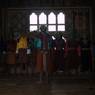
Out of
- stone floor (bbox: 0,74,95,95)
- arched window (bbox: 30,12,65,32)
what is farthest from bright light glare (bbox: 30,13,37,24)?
stone floor (bbox: 0,74,95,95)

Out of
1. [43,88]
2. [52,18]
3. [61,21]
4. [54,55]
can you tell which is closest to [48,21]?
[52,18]

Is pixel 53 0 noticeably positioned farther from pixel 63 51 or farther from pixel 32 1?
pixel 63 51

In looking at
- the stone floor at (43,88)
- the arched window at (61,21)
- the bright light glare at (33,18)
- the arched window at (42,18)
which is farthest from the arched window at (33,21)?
the stone floor at (43,88)

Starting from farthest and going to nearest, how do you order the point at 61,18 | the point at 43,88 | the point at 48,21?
the point at 48,21 < the point at 61,18 < the point at 43,88

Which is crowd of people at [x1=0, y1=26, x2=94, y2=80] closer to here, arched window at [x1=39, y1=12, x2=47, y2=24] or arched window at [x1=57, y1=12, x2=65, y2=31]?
arched window at [x1=57, y1=12, x2=65, y2=31]

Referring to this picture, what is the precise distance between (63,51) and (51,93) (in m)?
4.15

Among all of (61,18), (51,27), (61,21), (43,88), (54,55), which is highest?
(61,18)

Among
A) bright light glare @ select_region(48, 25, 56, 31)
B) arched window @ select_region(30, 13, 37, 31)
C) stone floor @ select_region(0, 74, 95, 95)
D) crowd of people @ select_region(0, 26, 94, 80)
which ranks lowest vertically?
stone floor @ select_region(0, 74, 95, 95)

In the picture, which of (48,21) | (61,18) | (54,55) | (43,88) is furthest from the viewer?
(48,21)

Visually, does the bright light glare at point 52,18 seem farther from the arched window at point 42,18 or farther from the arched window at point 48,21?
the arched window at point 42,18

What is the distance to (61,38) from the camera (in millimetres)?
12094

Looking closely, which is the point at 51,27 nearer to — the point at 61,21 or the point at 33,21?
the point at 61,21

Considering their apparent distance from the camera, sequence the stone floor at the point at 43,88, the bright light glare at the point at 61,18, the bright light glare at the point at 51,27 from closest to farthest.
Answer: the stone floor at the point at 43,88 < the bright light glare at the point at 61,18 < the bright light glare at the point at 51,27

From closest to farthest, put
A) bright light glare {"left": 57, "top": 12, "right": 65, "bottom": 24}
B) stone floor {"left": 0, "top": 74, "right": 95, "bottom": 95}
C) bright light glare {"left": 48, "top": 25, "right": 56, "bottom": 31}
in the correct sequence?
1. stone floor {"left": 0, "top": 74, "right": 95, "bottom": 95}
2. bright light glare {"left": 57, "top": 12, "right": 65, "bottom": 24}
3. bright light glare {"left": 48, "top": 25, "right": 56, "bottom": 31}
